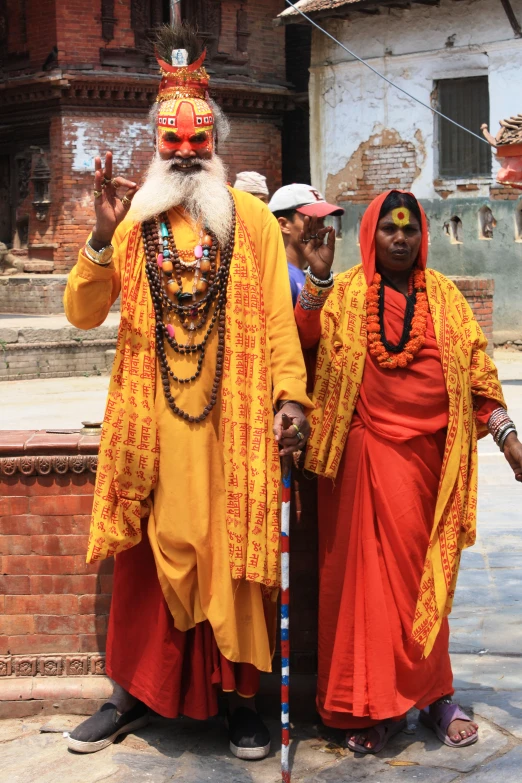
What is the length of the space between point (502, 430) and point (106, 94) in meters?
19.5

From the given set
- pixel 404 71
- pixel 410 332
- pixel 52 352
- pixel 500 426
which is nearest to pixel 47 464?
pixel 410 332

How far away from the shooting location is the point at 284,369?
3828 millimetres

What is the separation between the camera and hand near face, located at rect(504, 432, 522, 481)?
151 inches

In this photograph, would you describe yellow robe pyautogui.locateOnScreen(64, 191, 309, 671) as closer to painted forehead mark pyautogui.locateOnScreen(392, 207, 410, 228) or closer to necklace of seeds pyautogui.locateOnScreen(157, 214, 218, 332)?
necklace of seeds pyautogui.locateOnScreen(157, 214, 218, 332)

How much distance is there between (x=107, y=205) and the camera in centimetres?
371

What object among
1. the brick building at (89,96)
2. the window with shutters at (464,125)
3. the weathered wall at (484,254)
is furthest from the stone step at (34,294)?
the window with shutters at (464,125)

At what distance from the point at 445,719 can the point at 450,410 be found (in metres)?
1.11

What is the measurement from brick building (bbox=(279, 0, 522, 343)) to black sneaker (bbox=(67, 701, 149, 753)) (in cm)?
1407

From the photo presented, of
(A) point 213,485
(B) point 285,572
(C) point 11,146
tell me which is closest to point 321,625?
(B) point 285,572

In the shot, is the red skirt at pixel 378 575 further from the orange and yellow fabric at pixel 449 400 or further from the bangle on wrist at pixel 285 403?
the bangle on wrist at pixel 285 403

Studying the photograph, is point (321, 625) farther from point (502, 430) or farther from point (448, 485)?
point (502, 430)

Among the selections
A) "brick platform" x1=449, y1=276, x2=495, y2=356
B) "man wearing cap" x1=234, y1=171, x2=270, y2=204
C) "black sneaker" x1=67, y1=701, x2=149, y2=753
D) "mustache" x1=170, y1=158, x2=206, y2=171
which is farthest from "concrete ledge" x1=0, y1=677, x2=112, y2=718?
"brick platform" x1=449, y1=276, x2=495, y2=356

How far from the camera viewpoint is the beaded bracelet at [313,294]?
378 centimetres

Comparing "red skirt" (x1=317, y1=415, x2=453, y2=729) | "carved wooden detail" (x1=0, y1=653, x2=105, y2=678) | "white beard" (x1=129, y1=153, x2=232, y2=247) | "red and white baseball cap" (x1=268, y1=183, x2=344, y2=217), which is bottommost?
"carved wooden detail" (x1=0, y1=653, x2=105, y2=678)
